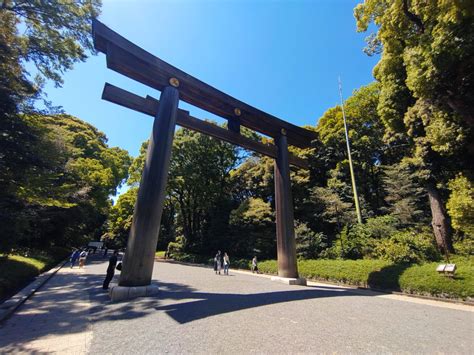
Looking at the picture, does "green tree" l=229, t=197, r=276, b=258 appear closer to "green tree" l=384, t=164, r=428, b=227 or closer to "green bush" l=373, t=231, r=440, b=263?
"green tree" l=384, t=164, r=428, b=227

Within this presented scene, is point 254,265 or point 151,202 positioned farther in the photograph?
point 254,265

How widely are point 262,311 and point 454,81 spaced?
10.4 m

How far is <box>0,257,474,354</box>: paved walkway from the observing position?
3449 millimetres

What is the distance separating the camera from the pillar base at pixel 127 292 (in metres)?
6.01

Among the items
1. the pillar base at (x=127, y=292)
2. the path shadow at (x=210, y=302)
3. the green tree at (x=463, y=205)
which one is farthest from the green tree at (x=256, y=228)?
the pillar base at (x=127, y=292)

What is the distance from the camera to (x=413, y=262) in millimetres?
10031

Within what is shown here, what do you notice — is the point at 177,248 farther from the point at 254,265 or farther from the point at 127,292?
the point at 127,292

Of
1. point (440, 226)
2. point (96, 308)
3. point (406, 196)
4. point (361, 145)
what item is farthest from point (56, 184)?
point (361, 145)

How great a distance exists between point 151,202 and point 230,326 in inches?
161

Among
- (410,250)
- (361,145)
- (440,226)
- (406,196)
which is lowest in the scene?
(410,250)

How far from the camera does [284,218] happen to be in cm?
1080

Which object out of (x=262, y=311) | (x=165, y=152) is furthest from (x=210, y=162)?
(x=262, y=311)

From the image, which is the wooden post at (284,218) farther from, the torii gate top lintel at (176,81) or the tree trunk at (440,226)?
the tree trunk at (440,226)

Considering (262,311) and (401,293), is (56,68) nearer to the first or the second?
(262,311)
